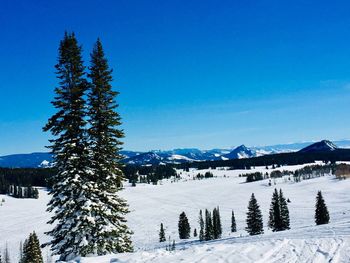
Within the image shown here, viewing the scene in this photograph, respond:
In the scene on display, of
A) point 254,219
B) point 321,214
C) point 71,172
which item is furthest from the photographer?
point 254,219

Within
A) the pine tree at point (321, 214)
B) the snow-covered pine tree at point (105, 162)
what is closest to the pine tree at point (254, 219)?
the pine tree at point (321, 214)

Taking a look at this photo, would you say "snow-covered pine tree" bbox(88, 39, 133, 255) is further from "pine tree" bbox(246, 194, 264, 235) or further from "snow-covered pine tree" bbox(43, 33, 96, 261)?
"pine tree" bbox(246, 194, 264, 235)

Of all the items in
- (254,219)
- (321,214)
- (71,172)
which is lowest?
(254,219)

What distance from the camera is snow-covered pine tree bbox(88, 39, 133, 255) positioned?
2472cm

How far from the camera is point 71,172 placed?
24.3 m

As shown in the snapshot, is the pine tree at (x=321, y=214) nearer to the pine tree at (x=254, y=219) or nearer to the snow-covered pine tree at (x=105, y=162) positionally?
the pine tree at (x=254, y=219)

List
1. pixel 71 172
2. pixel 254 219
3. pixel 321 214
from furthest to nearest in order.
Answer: pixel 254 219 → pixel 321 214 → pixel 71 172

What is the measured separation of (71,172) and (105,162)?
2984 millimetres

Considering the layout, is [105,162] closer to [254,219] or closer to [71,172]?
[71,172]

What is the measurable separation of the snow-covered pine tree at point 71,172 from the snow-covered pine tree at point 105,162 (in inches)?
20.9

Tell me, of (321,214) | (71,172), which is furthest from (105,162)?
(321,214)

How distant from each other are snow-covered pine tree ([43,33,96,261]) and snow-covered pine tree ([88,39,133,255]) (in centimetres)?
53

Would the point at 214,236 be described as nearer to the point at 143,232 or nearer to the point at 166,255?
the point at 143,232

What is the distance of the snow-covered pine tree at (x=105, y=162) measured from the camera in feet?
81.1
